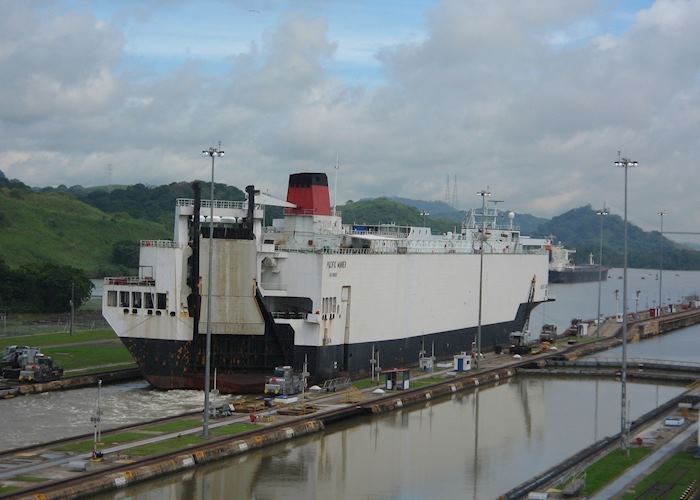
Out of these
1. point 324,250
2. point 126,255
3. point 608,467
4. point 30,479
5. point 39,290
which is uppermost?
point 126,255

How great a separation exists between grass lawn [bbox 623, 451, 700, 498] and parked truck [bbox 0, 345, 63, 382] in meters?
32.3

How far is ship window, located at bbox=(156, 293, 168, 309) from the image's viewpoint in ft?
177

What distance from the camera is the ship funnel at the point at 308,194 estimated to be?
210ft

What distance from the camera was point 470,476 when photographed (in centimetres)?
3944

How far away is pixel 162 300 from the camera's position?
177 ft

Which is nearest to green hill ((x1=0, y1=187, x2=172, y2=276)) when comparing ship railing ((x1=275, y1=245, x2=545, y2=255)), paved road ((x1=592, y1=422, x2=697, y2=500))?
ship railing ((x1=275, y1=245, x2=545, y2=255))

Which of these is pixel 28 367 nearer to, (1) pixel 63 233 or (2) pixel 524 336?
(2) pixel 524 336

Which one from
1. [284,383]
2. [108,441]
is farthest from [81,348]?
[108,441]

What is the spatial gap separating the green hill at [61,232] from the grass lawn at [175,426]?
351ft

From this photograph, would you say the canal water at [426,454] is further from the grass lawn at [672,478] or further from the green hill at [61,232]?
the green hill at [61,232]

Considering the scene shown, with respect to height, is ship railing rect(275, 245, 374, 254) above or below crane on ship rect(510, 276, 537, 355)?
above

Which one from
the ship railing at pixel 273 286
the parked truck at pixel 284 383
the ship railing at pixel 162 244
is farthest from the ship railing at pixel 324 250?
the parked truck at pixel 284 383

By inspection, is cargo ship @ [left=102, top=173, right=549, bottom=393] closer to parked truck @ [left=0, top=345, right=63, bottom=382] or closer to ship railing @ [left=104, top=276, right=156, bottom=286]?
ship railing @ [left=104, top=276, right=156, bottom=286]

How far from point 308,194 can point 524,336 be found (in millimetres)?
29017
